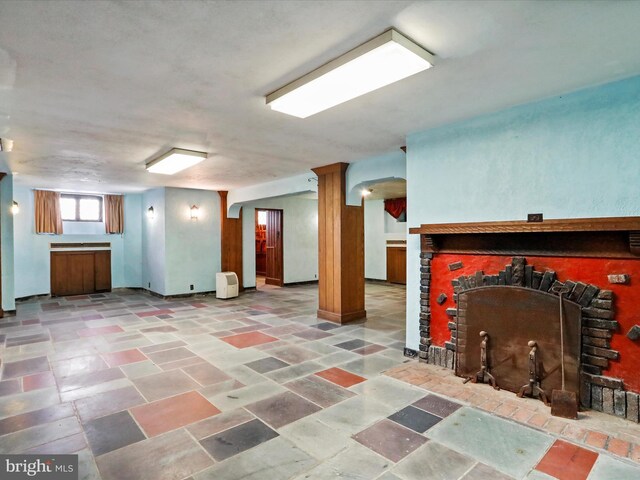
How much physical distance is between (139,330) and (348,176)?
12.8 ft

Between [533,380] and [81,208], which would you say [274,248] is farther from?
[533,380]

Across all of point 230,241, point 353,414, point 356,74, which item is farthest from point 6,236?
point 356,74

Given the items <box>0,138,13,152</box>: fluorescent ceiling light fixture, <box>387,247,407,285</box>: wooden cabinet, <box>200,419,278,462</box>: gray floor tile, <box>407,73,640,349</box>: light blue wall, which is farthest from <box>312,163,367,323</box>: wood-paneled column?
<box>387,247,407,285</box>: wooden cabinet

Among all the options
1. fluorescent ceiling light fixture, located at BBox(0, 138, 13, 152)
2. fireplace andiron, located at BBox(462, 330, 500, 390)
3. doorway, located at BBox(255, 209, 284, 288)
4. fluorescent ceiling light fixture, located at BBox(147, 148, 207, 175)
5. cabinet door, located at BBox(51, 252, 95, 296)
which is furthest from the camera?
doorway, located at BBox(255, 209, 284, 288)

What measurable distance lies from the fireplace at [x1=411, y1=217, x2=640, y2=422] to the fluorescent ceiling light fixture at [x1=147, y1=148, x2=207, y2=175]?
303cm

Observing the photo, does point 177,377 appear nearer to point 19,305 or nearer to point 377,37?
point 377,37

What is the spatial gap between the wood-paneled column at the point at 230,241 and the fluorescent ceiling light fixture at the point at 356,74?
614cm

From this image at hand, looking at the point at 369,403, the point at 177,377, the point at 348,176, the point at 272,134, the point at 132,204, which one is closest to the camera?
the point at 369,403

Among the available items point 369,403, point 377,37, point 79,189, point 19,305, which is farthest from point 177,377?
point 79,189

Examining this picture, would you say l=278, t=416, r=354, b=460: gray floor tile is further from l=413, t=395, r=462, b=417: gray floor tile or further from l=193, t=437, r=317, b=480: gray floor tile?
l=413, t=395, r=462, b=417: gray floor tile

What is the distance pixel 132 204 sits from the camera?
903 cm

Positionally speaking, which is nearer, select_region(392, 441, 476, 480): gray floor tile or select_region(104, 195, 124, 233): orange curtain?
select_region(392, 441, 476, 480): gray floor tile

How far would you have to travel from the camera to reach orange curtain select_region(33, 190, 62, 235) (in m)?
7.80

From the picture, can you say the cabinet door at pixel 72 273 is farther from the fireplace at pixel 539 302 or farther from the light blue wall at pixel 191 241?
the fireplace at pixel 539 302
